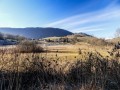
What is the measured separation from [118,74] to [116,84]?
13.9 inches

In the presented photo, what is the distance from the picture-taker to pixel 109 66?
8.91 meters

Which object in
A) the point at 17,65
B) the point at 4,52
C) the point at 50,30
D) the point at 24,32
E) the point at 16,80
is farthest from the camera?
the point at 50,30

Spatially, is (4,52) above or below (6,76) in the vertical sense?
above

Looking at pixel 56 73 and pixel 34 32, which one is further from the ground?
pixel 34 32

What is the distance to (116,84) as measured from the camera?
8391mm

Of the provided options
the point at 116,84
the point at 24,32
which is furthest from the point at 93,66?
the point at 24,32

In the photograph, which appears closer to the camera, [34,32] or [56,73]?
[56,73]

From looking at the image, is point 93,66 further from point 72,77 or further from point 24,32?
point 24,32

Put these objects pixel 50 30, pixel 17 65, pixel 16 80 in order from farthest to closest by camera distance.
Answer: pixel 50 30, pixel 17 65, pixel 16 80

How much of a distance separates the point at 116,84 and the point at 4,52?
143 inches

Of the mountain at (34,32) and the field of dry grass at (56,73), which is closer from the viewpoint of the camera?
the field of dry grass at (56,73)

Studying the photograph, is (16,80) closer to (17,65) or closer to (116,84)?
(17,65)

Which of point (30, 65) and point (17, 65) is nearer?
point (17, 65)

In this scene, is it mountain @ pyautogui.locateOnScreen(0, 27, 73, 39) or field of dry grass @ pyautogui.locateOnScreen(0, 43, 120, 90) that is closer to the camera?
field of dry grass @ pyautogui.locateOnScreen(0, 43, 120, 90)
